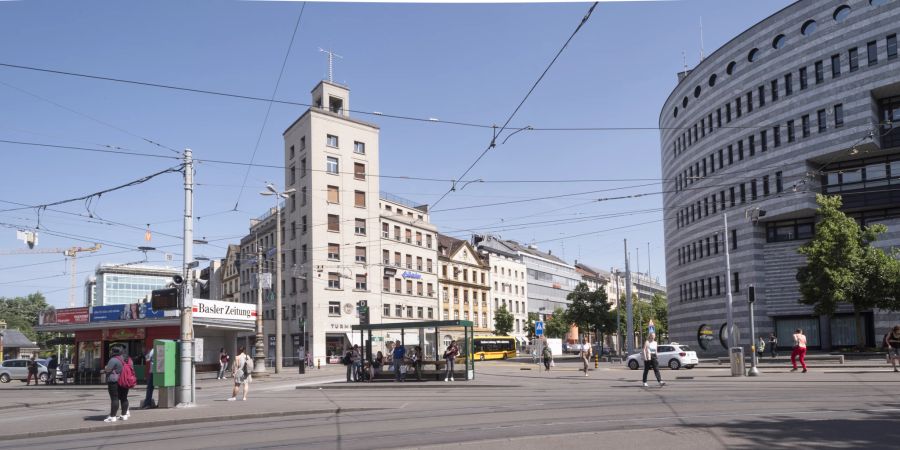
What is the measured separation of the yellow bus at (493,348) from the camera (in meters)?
67.5

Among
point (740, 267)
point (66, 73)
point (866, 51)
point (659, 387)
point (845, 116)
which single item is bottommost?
point (659, 387)

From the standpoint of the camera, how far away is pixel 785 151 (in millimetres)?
48531

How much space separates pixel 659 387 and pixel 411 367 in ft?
39.8

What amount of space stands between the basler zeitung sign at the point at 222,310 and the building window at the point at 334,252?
18.5m

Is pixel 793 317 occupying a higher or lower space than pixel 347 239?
lower

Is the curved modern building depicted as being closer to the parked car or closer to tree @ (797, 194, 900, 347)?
tree @ (797, 194, 900, 347)

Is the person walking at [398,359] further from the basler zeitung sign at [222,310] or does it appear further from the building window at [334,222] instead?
the building window at [334,222]

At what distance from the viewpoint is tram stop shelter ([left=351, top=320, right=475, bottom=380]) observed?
30.0m

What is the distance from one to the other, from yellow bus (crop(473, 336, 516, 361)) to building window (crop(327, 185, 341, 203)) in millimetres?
17808

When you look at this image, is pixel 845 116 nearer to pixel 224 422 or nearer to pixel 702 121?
pixel 702 121

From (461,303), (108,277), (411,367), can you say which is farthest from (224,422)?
(108,277)

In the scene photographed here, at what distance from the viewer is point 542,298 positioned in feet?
384

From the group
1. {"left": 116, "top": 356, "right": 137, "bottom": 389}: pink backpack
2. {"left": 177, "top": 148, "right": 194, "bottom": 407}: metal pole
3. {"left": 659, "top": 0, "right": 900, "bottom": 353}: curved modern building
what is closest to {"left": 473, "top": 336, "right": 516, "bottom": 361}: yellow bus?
{"left": 659, "top": 0, "right": 900, "bottom": 353}: curved modern building

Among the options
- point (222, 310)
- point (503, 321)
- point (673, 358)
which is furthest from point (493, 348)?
point (222, 310)
